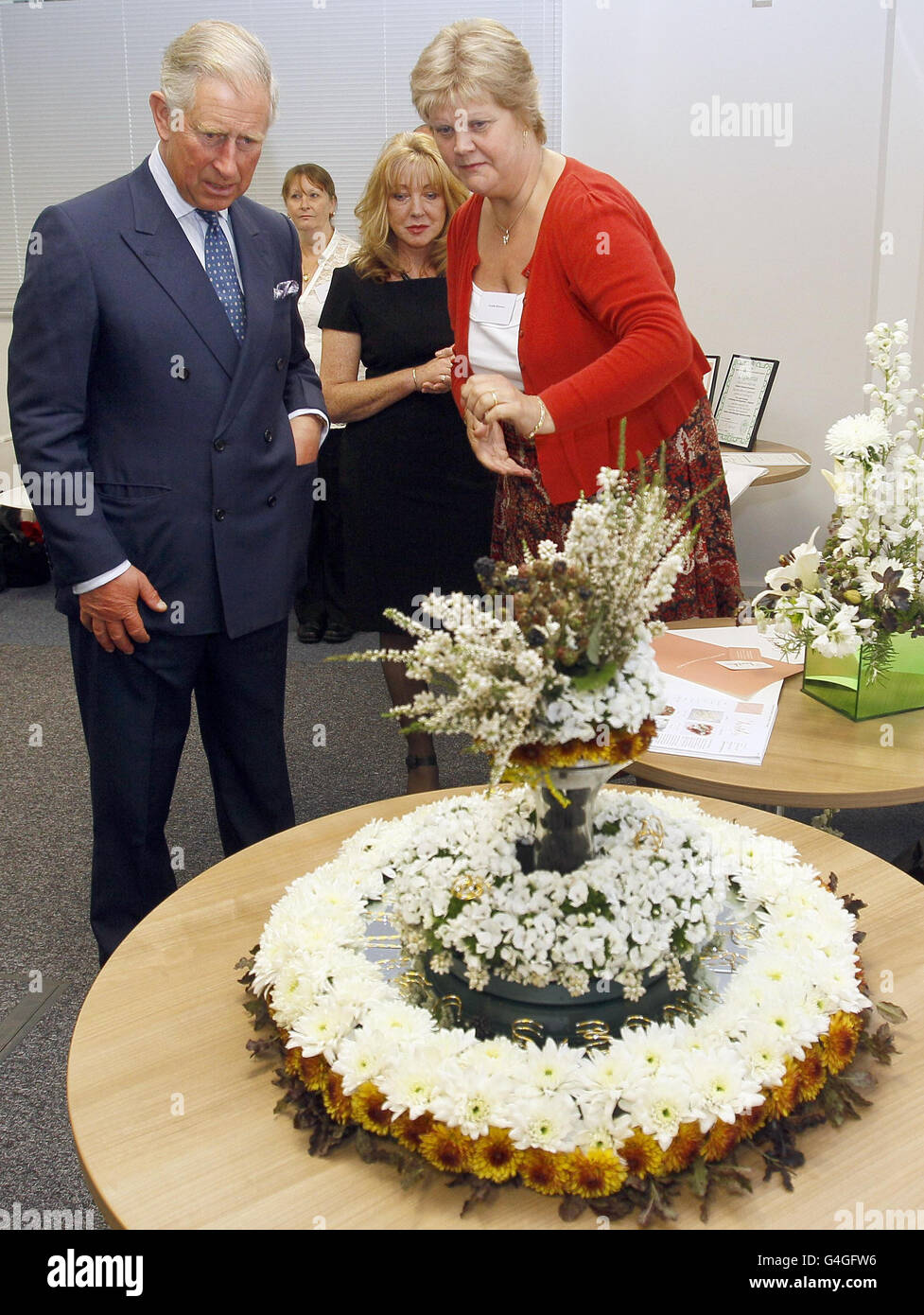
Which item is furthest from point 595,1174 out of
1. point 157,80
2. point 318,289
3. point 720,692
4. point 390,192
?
point 157,80

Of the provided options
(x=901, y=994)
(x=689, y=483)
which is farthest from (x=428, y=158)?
(x=901, y=994)

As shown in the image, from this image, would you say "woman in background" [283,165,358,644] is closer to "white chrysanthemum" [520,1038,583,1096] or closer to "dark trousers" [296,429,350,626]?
"dark trousers" [296,429,350,626]

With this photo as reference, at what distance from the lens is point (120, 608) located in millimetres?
1853

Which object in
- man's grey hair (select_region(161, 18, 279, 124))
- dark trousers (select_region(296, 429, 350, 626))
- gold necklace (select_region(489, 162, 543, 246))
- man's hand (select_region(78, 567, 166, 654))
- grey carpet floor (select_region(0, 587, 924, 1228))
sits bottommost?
grey carpet floor (select_region(0, 587, 924, 1228))

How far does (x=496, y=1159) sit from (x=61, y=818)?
7.96ft

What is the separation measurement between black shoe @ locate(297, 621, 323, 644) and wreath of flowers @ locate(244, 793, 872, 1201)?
333cm

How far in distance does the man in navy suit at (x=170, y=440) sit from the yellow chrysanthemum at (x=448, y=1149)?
3.68 ft

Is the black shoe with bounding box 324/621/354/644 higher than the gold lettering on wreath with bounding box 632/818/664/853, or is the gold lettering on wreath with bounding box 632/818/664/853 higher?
the gold lettering on wreath with bounding box 632/818/664/853

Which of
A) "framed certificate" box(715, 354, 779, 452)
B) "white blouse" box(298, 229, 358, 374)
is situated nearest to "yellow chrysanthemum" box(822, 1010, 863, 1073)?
"framed certificate" box(715, 354, 779, 452)

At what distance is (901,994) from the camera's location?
123cm

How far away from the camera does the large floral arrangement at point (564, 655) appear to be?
98 cm

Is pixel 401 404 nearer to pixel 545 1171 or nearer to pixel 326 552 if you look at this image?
pixel 326 552

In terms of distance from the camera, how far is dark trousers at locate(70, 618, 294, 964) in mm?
1975

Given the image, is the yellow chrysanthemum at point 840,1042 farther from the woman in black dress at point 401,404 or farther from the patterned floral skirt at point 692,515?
the woman in black dress at point 401,404
